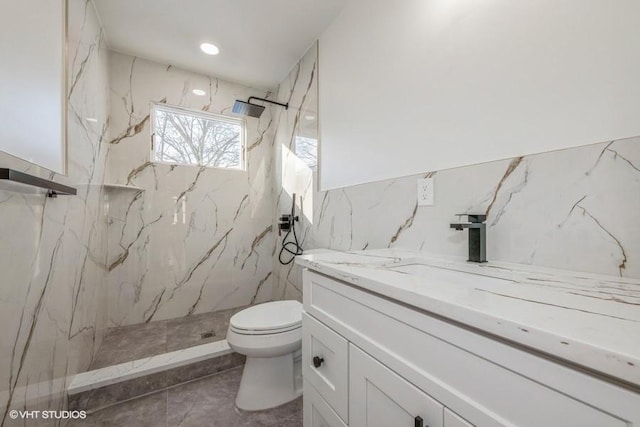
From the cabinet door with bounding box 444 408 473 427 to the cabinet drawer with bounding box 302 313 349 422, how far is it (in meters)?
0.34

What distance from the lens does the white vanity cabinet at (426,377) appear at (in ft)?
1.17

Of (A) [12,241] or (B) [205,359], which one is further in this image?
(B) [205,359]

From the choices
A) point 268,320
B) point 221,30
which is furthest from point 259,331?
point 221,30

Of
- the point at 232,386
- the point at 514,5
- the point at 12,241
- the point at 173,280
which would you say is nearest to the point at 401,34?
the point at 514,5

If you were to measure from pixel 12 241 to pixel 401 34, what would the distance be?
1.85m

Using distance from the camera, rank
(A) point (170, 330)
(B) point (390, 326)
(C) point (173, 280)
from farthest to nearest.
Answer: (C) point (173, 280) → (A) point (170, 330) → (B) point (390, 326)

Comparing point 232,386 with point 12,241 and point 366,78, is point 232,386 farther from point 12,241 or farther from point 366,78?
point 366,78

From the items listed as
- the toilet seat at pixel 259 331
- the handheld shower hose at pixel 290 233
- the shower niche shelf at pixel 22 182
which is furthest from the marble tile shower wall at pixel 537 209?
the shower niche shelf at pixel 22 182

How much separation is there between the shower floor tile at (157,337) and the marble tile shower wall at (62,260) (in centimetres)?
11

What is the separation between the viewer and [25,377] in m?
0.96

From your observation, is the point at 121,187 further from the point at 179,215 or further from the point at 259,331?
the point at 259,331

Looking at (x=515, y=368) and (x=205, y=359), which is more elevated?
(x=515, y=368)

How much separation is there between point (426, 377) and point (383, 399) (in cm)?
18

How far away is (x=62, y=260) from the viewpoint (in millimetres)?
1294
